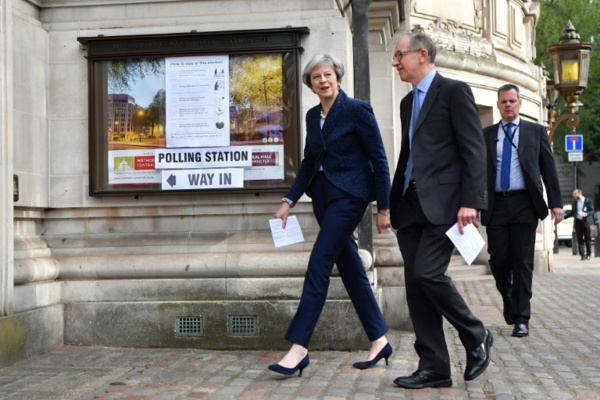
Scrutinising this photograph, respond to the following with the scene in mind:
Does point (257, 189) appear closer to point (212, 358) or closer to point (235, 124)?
point (235, 124)

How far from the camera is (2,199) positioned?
7180 mm

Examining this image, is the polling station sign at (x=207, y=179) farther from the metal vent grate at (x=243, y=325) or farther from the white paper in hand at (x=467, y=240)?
the white paper in hand at (x=467, y=240)

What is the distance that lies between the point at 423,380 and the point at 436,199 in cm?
105

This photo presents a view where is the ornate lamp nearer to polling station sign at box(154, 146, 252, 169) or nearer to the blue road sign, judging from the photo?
the blue road sign

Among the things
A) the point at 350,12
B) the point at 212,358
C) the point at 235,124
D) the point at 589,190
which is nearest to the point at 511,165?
the point at 350,12

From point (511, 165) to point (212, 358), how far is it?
10.5 ft

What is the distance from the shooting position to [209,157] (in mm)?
8039

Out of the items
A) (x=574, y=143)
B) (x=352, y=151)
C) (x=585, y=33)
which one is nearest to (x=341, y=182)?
(x=352, y=151)

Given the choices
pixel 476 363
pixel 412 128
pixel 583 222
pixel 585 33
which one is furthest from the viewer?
pixel 585 33

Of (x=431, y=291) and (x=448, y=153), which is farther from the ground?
(x=448, y=153)

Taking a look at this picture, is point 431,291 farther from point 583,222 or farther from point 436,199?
point 583,222

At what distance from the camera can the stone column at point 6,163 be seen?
23.5 ft

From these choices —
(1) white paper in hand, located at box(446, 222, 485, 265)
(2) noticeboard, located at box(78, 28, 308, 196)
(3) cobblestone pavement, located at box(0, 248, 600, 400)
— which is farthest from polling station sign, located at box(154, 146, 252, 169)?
(1) white paper in hand, located at box(446, 222, 485, 265)

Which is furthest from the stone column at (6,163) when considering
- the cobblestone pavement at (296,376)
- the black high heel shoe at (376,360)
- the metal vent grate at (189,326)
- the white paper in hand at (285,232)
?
the black high heel shoe at (376,360)
